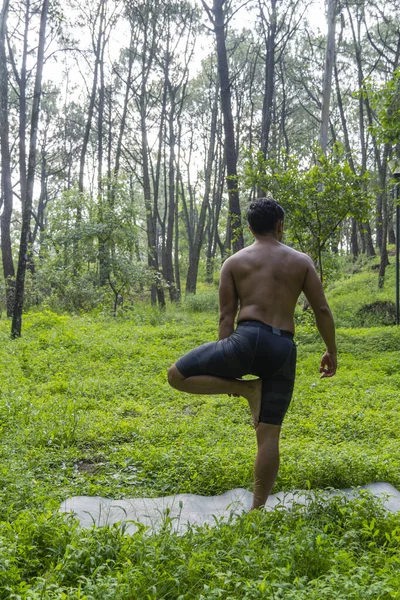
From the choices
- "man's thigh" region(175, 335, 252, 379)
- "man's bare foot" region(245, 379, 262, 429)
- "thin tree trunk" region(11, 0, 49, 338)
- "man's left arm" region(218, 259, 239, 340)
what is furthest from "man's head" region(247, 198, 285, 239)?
"thin tree trunk" region(11, 0, 49, 338)

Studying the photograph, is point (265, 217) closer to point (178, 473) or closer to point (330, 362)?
point (330, 362)

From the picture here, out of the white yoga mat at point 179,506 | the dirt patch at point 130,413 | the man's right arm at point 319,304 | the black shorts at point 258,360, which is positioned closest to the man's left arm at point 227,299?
the black shorts at point 258,360

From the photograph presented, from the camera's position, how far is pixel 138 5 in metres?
22.4

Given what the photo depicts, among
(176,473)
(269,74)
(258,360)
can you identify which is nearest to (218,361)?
(258,360)

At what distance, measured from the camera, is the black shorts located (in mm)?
3371

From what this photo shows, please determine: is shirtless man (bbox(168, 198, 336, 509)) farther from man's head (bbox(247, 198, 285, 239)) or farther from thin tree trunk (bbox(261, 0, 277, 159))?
thin tree trunk (bbox(261, 0, 277, 159))

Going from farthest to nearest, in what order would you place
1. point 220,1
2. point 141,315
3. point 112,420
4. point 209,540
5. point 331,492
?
point 141,315 → point 220,1 → point 112,420 → point 331,492 → point 209,540

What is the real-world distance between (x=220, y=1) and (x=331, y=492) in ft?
46.2

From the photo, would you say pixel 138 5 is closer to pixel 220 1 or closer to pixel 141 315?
pixel 220 1

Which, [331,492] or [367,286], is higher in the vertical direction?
[367,286]

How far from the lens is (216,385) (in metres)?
3.40

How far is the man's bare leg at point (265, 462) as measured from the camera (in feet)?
11.5

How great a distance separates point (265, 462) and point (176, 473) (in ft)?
3.77

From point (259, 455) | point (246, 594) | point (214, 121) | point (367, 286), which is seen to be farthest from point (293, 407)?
point (214, 121)
